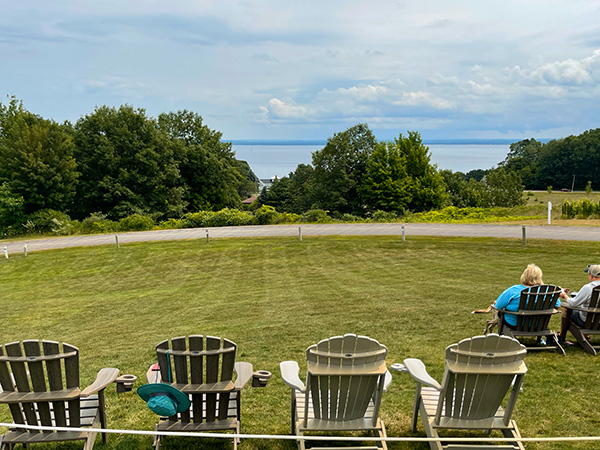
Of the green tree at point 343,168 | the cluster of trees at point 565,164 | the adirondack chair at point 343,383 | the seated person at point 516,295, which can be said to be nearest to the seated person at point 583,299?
the seated person at point 516,295

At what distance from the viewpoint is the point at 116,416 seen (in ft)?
18.5

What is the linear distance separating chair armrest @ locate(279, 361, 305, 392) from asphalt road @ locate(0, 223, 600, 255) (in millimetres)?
21540

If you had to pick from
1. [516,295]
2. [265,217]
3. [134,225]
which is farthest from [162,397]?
[134,225]

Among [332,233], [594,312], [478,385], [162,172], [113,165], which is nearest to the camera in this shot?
[478,385]

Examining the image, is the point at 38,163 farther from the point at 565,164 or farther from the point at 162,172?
the point at 565,164

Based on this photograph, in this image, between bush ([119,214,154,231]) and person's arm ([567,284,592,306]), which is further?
bush ([119,214,154,231])

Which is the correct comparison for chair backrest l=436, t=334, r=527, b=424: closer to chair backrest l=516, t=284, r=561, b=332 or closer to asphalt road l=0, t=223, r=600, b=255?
chair backrest l=516, t=284, r=561, b=332

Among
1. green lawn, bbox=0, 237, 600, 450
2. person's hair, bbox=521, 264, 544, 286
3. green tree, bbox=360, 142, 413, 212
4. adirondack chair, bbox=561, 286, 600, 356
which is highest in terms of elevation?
green tree, bbox=360, 142, 413, 212

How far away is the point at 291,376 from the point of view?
15.7ft

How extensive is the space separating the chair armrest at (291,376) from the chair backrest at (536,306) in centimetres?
367

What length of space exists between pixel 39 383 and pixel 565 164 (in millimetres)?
111716

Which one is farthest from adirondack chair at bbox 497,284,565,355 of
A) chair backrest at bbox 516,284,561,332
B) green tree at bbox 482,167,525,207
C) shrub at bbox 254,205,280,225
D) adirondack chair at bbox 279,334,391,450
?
green tree at bbox 482,167,525,207

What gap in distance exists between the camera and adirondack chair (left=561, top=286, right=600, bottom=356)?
268 inches

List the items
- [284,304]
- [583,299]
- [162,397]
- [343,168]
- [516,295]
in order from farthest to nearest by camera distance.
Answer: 1. [343,168]
2. [284,304]
3. [516,295]
4. [583,299]
5. [162,397]
